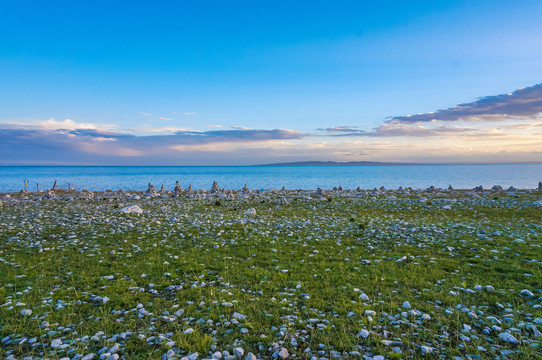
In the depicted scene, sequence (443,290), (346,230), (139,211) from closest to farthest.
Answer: (443,290) < (346,230) < (139,211)

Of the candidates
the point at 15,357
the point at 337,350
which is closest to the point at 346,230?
the point at 337,350

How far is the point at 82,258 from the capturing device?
13.1 meters

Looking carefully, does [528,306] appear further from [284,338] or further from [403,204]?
[403,204]

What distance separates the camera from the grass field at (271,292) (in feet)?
21.7

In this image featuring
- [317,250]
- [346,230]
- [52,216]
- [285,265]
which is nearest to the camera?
[285,265]

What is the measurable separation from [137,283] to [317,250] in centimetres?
875

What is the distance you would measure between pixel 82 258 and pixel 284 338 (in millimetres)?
11510

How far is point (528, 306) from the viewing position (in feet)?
27.2

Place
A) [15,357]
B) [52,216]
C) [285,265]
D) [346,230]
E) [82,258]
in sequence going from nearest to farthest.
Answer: [15,357], [285,265], [82,258], [346,230], [52,216]

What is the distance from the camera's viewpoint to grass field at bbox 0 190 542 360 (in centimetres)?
663

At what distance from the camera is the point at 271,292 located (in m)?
9.64

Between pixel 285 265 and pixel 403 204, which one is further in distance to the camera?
pixel 403 204

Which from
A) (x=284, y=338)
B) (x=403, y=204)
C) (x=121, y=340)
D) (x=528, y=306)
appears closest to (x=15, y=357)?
(x=121, y=340)

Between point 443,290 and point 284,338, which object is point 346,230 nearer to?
point 443,290
